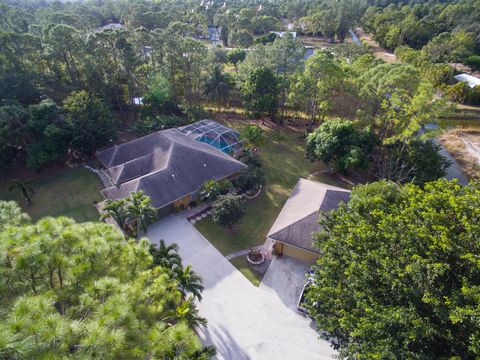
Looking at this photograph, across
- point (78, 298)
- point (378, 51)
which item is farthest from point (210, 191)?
point (378, 51)

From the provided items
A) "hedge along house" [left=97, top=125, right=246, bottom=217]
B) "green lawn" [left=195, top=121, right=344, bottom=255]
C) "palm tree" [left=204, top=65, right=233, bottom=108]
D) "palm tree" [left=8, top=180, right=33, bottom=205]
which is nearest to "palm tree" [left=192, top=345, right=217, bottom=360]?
"green lawn" [left=195, top=121, right=344, bottom=255]

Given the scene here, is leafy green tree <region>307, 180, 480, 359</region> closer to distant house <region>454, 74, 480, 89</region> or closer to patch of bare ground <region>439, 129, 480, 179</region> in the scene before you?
patch of bare ground <region>439, 129, 480, 179</region>

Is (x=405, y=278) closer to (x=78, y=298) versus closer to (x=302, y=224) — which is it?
(x=302, y=224)

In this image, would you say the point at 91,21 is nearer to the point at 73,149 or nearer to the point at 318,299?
the point at 73,149

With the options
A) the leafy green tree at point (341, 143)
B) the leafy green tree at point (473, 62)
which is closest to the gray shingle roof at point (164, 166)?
the leafy green tree at point (341, 143)

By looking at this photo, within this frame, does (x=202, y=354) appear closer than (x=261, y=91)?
Yes

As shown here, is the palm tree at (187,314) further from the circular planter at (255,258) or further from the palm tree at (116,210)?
the palm tree at (116,210)
